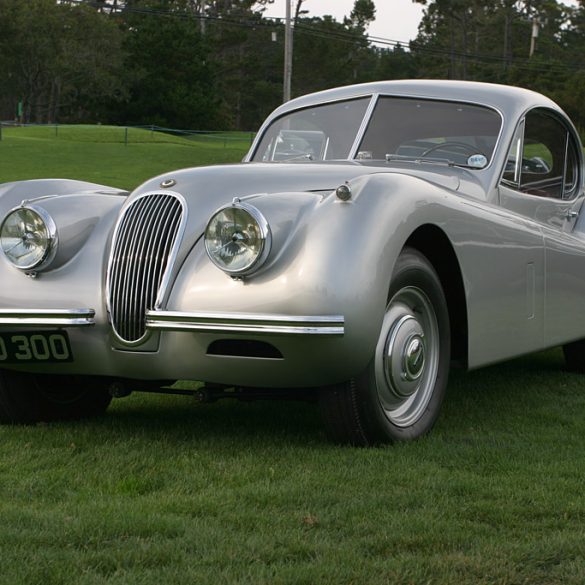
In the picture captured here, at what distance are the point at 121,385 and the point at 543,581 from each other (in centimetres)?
241

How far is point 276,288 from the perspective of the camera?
3967mm

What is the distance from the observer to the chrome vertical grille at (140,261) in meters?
4.23

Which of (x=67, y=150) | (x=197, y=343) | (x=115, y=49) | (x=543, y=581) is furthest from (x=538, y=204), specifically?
(x=115, y=49)

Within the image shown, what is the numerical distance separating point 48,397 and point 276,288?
5.33 feet

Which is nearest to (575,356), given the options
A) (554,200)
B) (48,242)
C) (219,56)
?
(554,200)

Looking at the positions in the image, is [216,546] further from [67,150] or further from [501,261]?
[67,150]

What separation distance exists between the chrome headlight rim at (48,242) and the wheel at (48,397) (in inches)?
25.1

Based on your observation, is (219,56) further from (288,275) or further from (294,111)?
(288,275)

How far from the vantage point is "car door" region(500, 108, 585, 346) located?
5664mm

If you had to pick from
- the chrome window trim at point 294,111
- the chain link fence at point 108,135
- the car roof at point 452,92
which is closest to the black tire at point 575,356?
the car roof at point 452,92

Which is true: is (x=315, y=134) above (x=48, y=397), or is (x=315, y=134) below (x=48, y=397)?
above

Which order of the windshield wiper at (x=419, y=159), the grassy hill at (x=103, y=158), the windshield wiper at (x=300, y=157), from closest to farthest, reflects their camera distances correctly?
the windshield wiper at (x=419, y=159) → the windshield wiper at (x=300, y=157) → the grassy hill at (x=103, y=158)

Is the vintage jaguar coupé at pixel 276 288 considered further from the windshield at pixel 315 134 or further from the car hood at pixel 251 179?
the windshield at pixel 315 134

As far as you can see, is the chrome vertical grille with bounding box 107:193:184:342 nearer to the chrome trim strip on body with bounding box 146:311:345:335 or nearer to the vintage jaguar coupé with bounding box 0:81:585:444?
the vintage jaguar coupé with bounding box 0:81:585:444
